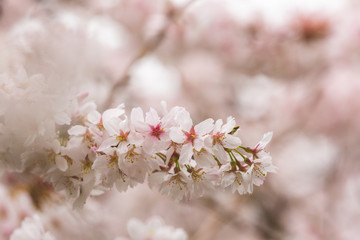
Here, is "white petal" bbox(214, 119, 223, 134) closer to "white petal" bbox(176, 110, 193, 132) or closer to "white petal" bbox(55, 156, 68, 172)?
"white petal" bbox(176, 110, 193, 132)

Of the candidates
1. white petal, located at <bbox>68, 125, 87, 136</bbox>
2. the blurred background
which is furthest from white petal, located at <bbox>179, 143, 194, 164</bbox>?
the blurred background

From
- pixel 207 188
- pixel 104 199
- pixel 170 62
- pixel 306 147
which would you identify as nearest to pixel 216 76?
pixel 170 62

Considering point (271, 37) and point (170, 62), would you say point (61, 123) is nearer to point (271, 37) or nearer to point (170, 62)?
point (271, 37)

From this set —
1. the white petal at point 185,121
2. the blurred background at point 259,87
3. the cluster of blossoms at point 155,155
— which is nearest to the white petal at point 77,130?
the cluster of blossoms at point 155,155

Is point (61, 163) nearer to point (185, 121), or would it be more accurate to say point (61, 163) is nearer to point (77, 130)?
point (77, 130)

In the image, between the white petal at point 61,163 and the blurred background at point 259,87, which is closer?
the white petal at point 61,163

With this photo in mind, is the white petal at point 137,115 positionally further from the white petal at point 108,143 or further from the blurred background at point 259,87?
the blurred background at point 259,87
